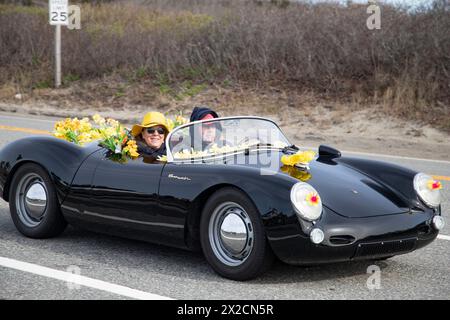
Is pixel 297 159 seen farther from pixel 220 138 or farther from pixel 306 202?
pixel 220 138

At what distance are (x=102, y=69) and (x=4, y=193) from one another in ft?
52.2

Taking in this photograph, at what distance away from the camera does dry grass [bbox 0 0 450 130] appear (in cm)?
1730

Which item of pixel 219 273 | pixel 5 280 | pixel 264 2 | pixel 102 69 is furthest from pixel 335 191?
pixel 264 2

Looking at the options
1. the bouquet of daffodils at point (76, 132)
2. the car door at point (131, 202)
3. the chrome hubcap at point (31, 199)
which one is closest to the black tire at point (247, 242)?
the car door at point (131, 202)

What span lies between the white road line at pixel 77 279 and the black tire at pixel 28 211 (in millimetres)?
688

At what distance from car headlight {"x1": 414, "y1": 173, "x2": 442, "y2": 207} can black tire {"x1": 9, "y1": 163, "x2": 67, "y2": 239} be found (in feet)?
9.76

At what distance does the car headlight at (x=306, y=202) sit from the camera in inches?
213

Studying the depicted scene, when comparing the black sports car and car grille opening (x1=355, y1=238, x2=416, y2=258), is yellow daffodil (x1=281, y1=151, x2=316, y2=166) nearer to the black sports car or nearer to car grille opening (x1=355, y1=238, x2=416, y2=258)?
the black sports car

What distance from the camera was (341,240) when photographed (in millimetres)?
5441

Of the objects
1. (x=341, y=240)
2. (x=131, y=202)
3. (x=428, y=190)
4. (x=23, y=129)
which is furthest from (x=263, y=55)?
(x=341, y=240)

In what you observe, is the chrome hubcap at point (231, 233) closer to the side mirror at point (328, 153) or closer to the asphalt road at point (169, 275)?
the asphalt road at point (169, 275)

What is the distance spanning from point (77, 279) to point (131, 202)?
830mm

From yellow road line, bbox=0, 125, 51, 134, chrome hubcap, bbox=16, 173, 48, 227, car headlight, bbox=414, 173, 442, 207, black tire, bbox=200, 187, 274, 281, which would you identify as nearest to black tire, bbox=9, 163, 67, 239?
chrome hubcap, bbox=16, 173, 48, 227
